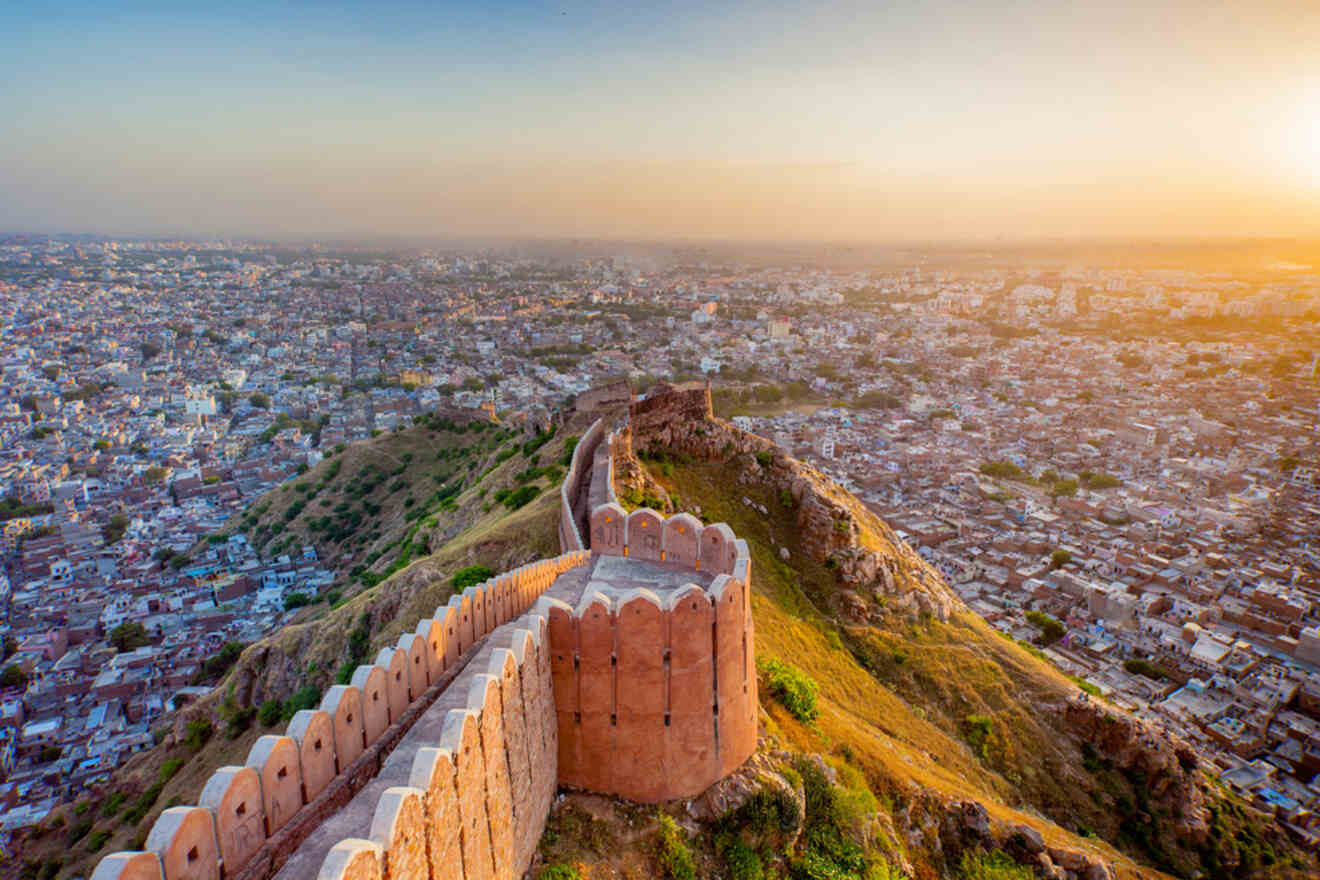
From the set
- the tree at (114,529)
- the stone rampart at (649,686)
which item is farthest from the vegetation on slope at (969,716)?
the tree at (114,529)

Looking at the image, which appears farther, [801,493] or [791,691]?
[801,493]

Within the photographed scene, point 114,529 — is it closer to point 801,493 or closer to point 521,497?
point 521,497

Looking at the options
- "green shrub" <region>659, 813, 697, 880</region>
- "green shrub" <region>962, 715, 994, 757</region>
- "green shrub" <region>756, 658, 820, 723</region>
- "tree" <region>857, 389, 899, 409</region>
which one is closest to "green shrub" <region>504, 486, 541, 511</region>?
"green shrub" <region>756, 658, 820, 723</region>

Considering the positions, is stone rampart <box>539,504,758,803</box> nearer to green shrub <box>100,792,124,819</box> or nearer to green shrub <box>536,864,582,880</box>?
green shrub <box>536,864,582,880</box>

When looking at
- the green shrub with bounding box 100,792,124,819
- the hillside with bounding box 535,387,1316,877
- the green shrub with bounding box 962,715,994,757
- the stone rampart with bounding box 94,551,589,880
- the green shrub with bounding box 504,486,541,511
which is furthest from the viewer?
the green shrub with bounding box 504,486,541,511

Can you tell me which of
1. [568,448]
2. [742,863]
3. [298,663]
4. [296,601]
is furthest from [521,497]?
[296,601]
